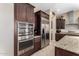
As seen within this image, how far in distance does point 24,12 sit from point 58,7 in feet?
1.69

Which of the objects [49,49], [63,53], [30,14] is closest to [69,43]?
[63,53]

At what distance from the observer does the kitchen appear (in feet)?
4.67

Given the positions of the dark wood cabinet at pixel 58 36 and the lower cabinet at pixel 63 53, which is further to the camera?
the dark wood cabinet at pixel 58 36

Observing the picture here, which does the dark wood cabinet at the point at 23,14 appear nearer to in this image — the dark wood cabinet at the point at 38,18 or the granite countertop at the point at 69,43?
the dark wood cabinet at the point at 38,18

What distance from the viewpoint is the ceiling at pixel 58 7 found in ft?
4.86

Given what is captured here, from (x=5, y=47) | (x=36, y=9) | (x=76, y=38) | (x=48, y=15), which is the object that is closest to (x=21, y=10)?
(x=36, y=9)

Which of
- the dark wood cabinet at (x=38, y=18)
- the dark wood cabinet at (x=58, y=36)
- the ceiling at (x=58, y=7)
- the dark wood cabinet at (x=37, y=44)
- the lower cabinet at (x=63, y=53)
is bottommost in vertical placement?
the lower cabinet at (x=63, y=53)

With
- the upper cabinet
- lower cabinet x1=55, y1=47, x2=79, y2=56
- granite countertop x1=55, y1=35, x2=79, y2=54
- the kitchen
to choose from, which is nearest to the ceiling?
the kitchen

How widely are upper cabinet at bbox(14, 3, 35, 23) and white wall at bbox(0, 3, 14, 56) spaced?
0.07m

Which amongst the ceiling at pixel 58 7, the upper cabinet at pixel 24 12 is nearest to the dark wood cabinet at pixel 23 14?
the upper cabinet at pixel 24 12

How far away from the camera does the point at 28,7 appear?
1517mm

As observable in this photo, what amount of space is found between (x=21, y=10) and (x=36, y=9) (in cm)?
22

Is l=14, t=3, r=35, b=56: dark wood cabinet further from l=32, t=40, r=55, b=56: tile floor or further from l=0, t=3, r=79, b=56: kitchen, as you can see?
l=32, t=40, r=55, b=56: tile floor

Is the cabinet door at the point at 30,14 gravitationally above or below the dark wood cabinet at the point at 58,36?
above
